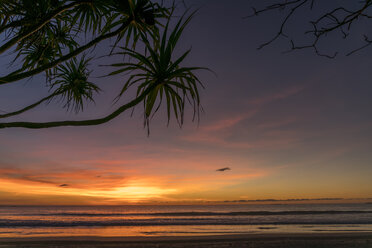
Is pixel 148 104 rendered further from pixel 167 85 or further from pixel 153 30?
pixel 153 30

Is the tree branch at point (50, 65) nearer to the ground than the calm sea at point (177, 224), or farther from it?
farther from it

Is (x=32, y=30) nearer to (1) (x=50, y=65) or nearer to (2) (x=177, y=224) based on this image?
(1) (x=50, y=65)

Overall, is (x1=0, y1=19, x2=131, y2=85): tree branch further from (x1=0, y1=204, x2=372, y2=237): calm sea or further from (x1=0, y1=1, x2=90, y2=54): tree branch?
(x1=0, y1=204, x2=372, y2=237): calm sea

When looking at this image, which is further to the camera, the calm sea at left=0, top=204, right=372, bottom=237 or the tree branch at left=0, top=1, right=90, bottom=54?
the calm sea at left=0, top=204, right=372, bottom=237

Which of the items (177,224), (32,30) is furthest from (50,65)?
(177,224)

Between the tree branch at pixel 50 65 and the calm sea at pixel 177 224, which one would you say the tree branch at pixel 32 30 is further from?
the calm sea at pixel 177 224

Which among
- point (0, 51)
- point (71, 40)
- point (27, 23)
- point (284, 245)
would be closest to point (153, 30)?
point (27, 23)

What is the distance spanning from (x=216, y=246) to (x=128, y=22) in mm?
8080

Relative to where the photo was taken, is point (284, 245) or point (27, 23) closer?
point (27, 23)

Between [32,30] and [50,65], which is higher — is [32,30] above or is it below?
above

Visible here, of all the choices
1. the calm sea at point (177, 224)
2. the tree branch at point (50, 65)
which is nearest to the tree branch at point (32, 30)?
the tree branch at point (50, 65)

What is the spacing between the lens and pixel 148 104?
8.82ft

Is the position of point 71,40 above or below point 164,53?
above

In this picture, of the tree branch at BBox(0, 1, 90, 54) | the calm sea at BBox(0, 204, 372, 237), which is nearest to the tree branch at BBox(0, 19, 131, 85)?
the tree branch at BBox(0, 1, 90, 54)
